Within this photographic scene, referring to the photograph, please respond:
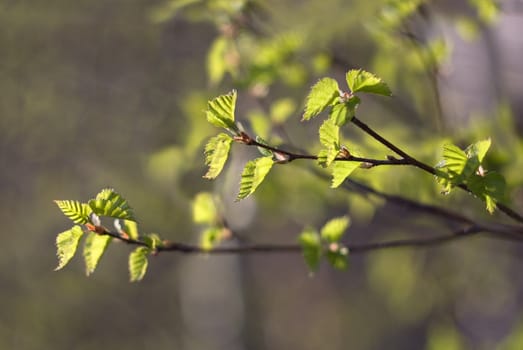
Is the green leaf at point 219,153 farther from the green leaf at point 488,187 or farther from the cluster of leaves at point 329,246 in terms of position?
the cluster of leaves at point 329,246

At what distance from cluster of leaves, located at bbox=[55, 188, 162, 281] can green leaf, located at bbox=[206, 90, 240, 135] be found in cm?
23

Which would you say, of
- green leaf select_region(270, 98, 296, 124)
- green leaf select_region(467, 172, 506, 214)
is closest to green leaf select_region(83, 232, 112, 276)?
green leaf select_region(467, 172, 506, 214)

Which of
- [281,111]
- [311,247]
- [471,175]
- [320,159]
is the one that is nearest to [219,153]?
[320,159]

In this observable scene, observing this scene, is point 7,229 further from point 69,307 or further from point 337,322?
point 337,322

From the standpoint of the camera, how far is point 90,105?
403 cm

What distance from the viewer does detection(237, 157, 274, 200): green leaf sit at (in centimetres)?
118

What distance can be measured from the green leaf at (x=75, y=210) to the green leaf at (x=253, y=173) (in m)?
0.28

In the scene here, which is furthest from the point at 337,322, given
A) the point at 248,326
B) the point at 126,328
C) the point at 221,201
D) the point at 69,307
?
the point at 221,201

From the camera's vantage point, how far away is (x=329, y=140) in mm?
1145

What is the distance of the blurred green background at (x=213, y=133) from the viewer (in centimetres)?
220

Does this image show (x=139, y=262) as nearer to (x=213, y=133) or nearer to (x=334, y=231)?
(x=334, y=231)

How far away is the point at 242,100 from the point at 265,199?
1.78 meters

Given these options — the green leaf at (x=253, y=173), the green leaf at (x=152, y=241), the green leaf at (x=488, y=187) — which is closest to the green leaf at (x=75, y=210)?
the green leaf at (x=152, y=241)

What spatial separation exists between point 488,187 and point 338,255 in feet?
1.81
